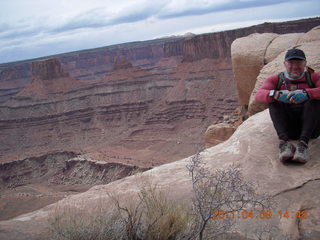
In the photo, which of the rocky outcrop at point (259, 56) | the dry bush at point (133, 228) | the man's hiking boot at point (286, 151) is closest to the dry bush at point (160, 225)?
the dry bush at point (133, 228)

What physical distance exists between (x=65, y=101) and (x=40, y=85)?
17.3 ft

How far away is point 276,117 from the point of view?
13.8ft

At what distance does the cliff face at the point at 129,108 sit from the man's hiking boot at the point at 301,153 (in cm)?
2347

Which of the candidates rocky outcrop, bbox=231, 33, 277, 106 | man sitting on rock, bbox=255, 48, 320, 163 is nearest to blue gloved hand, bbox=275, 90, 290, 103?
man sitting on rock, bbox=255, 48, 320, 163

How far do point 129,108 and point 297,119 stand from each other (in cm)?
4100

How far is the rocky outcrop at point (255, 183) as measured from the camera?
289 cm

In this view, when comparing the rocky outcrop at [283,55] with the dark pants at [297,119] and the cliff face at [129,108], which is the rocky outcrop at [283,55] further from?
the cliff face at [129,108]

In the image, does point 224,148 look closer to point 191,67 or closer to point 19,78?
point 191,67

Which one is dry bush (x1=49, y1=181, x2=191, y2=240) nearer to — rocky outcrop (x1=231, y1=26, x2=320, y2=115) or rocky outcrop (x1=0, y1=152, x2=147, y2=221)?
rocky outcrop (x1=231, y1=26, x2=320, y2=115)

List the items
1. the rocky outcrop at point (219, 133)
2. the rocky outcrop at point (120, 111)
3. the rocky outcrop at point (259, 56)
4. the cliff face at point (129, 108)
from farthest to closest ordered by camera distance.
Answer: the rocky outcrop at point (120, 111) < the cliff face at point (129, 108) < the rocky outcrop at point (219, 133) < the rocky outcrop at point (259, 56)

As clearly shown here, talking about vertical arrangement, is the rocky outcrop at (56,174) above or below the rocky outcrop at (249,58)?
below

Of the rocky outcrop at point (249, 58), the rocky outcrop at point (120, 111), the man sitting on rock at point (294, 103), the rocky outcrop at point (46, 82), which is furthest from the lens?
the rocky outcrop at point (46, 82)

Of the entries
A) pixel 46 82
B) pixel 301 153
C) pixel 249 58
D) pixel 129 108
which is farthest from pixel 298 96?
pixel 46 82

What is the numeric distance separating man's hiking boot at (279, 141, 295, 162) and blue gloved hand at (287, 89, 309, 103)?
0.57 m
